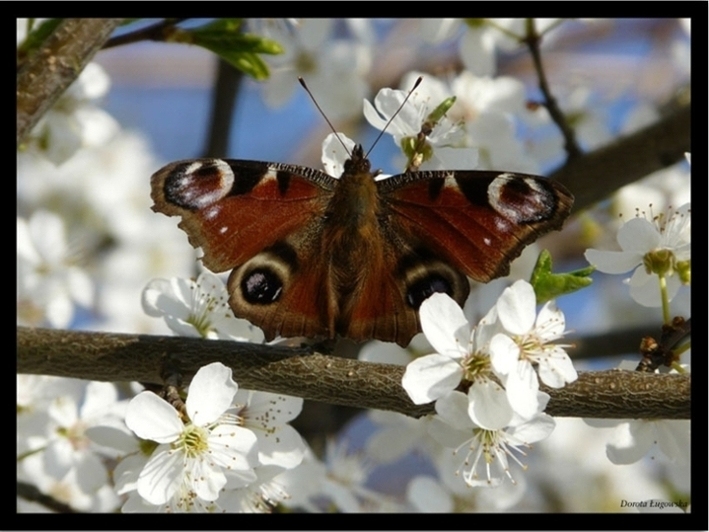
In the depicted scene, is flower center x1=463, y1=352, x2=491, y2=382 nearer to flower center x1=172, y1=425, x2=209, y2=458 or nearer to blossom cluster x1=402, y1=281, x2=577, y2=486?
blossom cluster x1=402, y1=281, x2=577, y2=486

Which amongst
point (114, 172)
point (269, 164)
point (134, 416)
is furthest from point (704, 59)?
point (114, 172)

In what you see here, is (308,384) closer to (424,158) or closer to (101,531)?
(424,158)

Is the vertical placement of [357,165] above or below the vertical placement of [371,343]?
above

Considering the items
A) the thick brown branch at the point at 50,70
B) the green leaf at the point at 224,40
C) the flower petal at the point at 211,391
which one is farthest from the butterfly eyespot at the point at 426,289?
the thick brown branch at the point at 50,70

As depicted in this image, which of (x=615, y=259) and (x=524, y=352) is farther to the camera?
(x=615, y=259)

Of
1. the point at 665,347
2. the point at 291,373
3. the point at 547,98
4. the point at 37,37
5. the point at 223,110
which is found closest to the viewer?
the point at 291,373

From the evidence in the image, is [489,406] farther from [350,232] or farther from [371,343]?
[371,343]

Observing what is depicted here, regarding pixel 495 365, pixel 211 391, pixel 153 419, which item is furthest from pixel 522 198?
pixel 153 419
